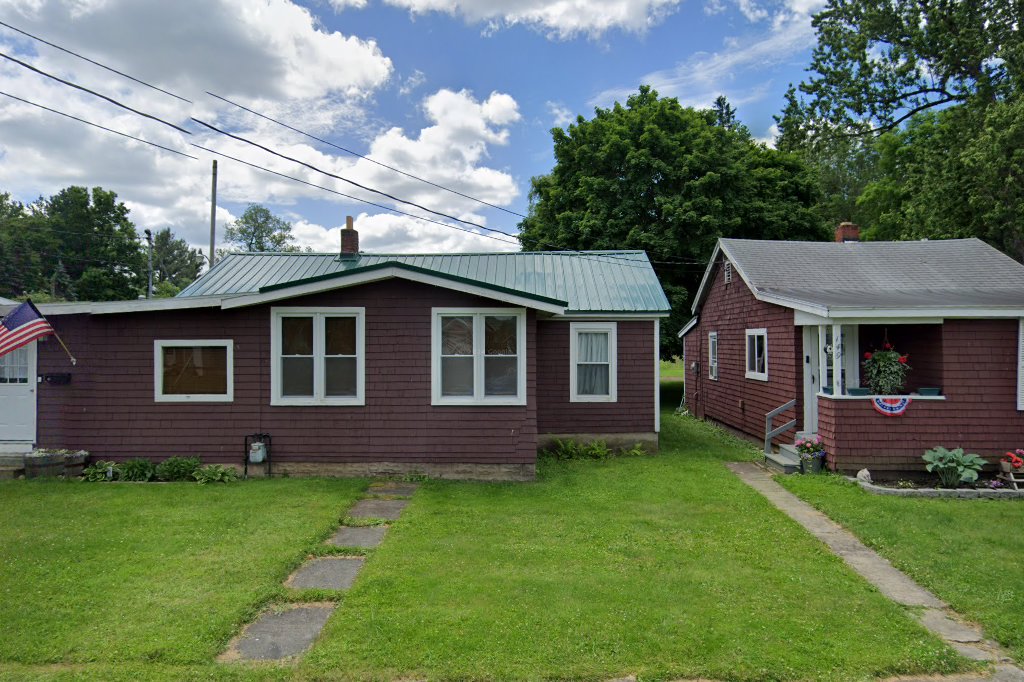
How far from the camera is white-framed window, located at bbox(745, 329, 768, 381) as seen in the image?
12.7 m

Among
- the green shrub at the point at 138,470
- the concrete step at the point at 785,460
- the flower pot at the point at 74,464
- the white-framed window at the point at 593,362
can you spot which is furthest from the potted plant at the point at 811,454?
the flower pot at the point at 74,464

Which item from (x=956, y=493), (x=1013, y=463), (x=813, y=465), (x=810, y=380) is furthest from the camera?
(x=810, y=380)

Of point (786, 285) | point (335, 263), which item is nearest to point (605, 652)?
point (786, 285)

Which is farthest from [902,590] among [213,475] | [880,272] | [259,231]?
[259,231]

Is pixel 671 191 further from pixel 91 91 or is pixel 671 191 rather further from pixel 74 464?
pixel 74 464

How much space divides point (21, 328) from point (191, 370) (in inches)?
93.5

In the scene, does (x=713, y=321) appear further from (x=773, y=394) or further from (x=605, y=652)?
(x=605, y=652)

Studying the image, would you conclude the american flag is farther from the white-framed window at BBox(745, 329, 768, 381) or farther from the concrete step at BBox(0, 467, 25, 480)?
the white-framed window at BBox(745, 329, 768, 381)

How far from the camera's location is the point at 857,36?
21422mm

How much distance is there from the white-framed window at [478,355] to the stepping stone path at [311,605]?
2.15 m

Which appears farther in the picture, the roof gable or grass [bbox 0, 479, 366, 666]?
the roof gable

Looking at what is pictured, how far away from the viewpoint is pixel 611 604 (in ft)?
15.9

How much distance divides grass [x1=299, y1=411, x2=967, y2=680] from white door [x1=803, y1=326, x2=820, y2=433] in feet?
13.0

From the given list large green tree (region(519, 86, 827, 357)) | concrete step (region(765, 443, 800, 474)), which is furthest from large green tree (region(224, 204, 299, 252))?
concrete step (region(765, 443, 800, 474))
